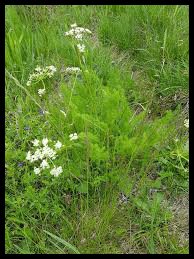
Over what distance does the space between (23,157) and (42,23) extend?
1680mm

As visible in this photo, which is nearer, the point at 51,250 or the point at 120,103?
the point at 51,250

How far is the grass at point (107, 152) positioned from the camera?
5.56ft

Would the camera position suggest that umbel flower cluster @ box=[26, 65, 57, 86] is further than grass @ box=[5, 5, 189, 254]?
Yes

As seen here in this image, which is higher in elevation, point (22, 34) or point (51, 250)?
point (22, 34)

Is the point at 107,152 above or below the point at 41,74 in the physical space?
below

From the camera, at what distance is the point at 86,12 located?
9.91ft

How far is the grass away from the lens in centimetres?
169

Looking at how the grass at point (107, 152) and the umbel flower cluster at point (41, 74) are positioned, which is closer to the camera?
the grass at point (107, 152)

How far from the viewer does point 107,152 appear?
5.68 feet

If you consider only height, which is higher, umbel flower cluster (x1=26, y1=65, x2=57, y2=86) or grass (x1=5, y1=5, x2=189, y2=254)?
umbel flower cluster (x1=26, y1=65, x2=57, y2=86)

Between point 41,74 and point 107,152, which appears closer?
point 107,152
